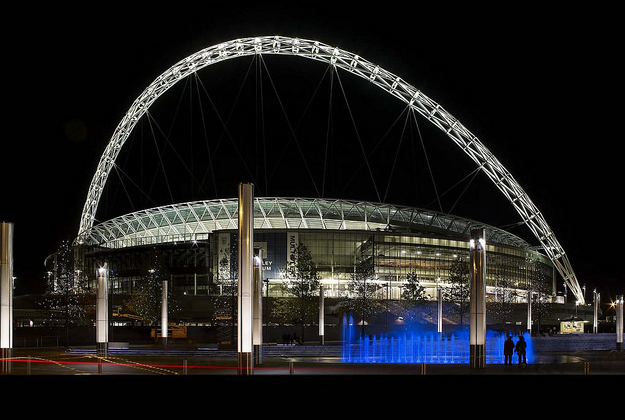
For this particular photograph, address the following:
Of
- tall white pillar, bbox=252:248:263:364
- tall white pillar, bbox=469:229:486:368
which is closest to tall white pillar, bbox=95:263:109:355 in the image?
tall white pillar, bbox=252:248:263:364

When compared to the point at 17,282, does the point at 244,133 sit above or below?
above

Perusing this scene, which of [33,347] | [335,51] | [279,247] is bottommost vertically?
[33,347]

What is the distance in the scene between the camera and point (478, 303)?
31.3 m

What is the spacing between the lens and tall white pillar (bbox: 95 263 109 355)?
44.1 meters

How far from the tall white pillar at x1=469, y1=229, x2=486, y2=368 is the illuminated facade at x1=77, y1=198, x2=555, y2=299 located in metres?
69.1

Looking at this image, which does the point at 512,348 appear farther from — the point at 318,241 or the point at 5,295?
the point at 318,241

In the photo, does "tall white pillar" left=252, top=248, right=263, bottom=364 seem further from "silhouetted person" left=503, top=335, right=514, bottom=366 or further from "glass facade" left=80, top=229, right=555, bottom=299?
"glass facade" left=80, top=229, right=555, bottom=299

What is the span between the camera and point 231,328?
62.7 m

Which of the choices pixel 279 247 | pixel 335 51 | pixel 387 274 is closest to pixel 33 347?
pixel 335 51

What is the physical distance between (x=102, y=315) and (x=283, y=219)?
7217 centimetres

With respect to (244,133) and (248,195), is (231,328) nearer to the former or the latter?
(248,195)

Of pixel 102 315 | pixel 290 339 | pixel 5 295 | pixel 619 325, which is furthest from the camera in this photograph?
pixel 290 339

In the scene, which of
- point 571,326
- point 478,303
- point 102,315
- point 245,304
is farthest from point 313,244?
point 245,304
